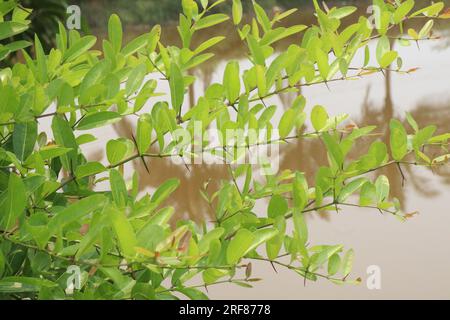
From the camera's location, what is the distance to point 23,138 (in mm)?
588

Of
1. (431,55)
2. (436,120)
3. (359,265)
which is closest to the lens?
(359,265)

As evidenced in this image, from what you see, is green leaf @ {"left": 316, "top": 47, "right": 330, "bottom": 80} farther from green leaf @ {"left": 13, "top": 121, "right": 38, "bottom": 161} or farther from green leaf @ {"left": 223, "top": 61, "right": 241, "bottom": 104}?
green leaf @ {"left": 13, "top": 121, "right": 38, "bottom": 161}

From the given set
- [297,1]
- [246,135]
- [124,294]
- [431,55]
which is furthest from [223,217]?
[297,1]

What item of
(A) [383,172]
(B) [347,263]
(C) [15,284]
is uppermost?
(C) [15,284]

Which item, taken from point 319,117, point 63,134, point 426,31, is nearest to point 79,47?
point 63,134

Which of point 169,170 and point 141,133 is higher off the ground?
point 141,133

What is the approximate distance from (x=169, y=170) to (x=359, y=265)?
1.21 meters

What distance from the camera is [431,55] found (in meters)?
→ 4.86

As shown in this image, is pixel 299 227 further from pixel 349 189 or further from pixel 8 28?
pixel 8 28

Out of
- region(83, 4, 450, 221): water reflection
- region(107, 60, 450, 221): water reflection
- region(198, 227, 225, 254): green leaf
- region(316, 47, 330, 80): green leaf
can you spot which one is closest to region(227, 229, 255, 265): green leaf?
region(198, 227, 225, 254): green leaf

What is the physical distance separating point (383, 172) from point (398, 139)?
2.37m

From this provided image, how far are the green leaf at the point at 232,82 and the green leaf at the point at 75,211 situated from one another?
0.75 ft
